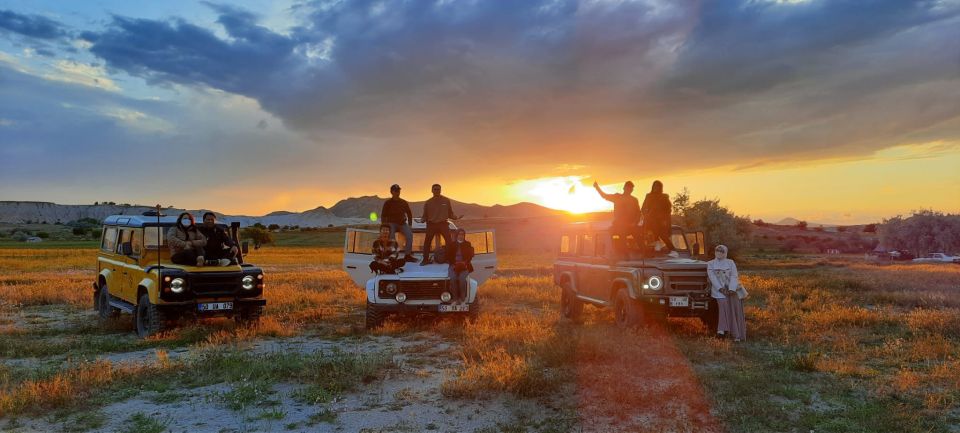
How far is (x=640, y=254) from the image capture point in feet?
41.2

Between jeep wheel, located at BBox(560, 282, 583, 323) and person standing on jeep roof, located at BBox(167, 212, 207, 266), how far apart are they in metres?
8.11

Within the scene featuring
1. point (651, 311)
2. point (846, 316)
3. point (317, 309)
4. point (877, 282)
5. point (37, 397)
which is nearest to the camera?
point (37, 397)

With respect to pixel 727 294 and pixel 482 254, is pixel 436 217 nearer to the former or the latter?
pixel 482 254

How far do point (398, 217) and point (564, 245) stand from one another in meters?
4.46

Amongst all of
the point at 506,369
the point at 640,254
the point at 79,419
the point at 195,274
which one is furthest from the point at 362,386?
the point at 640,254

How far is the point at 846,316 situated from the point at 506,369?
9.72 meters

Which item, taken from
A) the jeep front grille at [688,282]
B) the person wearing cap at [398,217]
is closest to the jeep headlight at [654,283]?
the jeep front grille at [688,282]

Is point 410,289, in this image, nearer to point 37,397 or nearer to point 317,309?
point 317,309

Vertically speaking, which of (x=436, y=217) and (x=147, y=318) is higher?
(x=436, y=217)

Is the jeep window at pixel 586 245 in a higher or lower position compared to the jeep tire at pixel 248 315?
higher

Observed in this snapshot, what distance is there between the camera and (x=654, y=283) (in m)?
11.4

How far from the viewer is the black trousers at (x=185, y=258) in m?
12.4

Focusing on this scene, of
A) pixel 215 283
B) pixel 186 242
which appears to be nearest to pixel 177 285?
pixel 215 283

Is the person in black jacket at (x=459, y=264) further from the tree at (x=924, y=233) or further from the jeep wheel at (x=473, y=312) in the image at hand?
the tree at (x=924, y=233)
